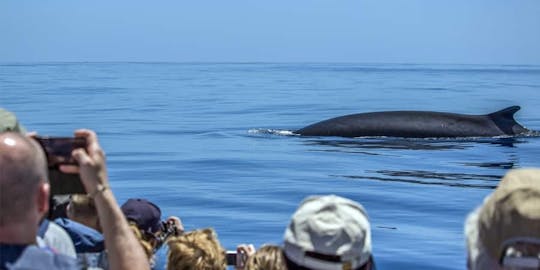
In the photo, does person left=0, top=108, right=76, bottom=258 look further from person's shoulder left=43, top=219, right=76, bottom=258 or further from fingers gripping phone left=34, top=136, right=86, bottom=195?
fingers gripping phone left=34, top=136, right=86, bottom=195

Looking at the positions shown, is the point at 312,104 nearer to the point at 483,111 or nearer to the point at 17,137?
the point at 483,111

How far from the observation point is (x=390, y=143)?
17203 mm

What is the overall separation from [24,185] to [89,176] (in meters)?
0.48

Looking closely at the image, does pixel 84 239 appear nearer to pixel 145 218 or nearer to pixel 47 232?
pixel 145 218

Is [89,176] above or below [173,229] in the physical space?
above

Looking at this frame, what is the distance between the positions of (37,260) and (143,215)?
212cm

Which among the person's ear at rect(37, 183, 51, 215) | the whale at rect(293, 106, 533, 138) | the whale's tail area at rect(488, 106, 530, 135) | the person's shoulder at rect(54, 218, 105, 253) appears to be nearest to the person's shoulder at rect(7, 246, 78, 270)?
the person's ear at rect(37, 183, 51, 215)

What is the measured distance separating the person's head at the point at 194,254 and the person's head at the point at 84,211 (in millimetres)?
856

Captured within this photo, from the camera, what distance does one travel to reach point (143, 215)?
200 inches

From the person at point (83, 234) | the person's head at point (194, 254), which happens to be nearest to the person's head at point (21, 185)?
the person's head at point (194, 254)

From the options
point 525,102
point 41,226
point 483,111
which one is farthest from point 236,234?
point 525,102

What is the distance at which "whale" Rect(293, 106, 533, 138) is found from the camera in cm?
1777

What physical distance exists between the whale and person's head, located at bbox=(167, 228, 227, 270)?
44.9 ft

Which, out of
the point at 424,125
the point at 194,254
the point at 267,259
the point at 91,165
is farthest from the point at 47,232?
the point at 424,125
